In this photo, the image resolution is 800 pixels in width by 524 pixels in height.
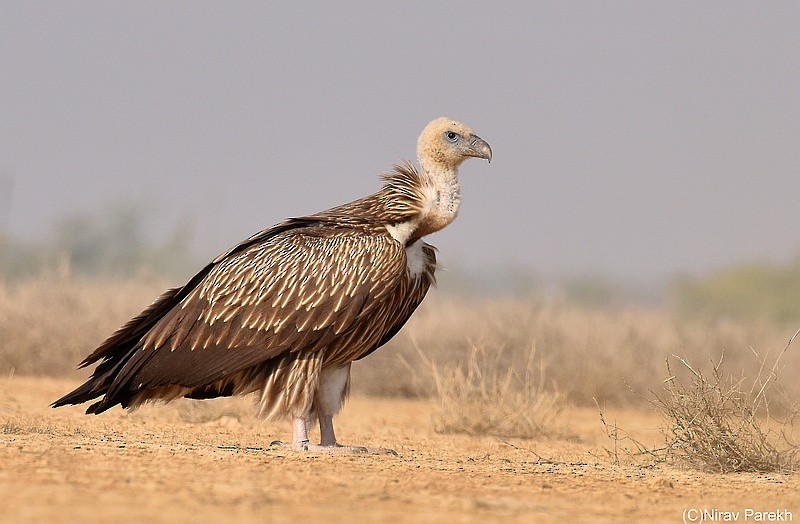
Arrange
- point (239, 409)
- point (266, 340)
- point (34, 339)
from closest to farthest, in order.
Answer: point (266, 340) < point (239, 409) < point (34, 339)

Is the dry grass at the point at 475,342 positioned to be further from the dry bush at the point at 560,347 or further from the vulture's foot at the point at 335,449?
the vulture's foot at the point at 335,449

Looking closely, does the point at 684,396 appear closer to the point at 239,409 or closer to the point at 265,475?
the point at 265,475

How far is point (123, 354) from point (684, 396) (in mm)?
4230

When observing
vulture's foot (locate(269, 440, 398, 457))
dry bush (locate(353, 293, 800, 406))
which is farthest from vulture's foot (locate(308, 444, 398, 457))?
dry bush (locate(353, 293, 800, 406))

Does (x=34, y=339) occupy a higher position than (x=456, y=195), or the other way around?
(x=456, y=195)

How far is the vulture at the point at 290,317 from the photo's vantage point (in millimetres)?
9109

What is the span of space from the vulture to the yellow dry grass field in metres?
0.46

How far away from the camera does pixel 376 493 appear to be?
6.79m

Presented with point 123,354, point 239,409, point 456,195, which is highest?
point 456,195

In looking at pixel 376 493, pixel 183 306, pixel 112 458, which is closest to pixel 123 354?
pixel 183 306

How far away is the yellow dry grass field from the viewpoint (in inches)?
251

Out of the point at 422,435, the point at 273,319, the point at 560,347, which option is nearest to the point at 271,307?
the point at 273,319

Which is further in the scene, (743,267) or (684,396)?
(743,267)

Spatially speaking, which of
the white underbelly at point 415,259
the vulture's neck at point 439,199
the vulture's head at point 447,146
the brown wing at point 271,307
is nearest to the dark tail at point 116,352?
the brown wing at point 271,307
